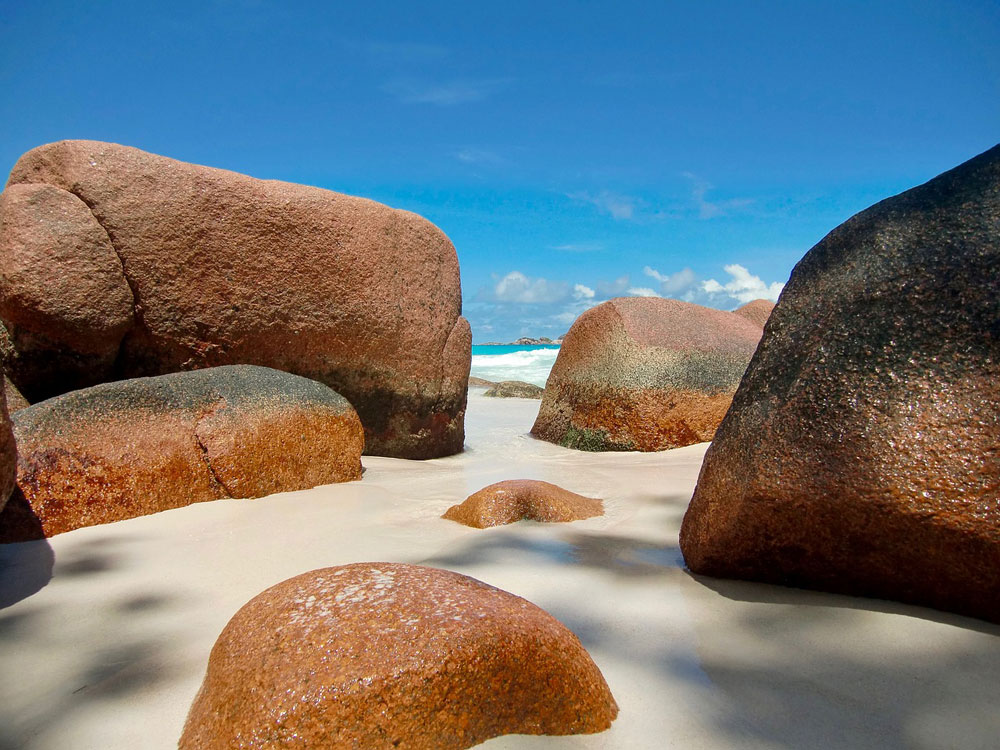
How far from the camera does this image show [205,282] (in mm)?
4441

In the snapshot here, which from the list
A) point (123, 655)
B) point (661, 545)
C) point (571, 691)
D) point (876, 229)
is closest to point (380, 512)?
point (661, 545)

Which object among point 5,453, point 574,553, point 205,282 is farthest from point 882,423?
point 205,282

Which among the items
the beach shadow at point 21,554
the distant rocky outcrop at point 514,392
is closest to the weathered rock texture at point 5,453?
the beach shadow at point 21,554

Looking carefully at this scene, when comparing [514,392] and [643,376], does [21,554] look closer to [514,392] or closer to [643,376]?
[643,376]

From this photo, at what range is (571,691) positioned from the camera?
1.50 m

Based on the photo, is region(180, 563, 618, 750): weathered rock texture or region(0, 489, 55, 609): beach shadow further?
region(0, 489, 55, 609): beach shadow

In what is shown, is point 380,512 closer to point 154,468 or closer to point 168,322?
point 154,468

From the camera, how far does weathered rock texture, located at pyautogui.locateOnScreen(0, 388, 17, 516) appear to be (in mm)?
2154

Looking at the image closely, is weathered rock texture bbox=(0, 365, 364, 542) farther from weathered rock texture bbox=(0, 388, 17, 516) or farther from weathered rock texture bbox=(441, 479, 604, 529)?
weathered rock texture bbox=(441, 479, 604, 529)

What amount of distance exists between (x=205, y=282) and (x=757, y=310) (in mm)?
5886

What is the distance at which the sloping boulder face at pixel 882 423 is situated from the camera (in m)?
1.86

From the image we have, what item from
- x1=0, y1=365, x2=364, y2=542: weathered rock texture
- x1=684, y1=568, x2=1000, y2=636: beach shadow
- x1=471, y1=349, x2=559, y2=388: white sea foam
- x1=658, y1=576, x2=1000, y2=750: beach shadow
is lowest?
x1=658, y1=576, x2=1000, y2=750: beach shadow

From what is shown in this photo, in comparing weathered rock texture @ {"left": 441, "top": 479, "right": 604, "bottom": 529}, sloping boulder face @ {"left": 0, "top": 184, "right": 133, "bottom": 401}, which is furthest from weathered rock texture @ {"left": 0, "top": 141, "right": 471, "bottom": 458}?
weathered rock texture @ {"left": 441, "top": 479, "right": 604, "bottom": 529}

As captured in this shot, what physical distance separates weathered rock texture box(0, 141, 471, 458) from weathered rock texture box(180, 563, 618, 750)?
321 centimetres
